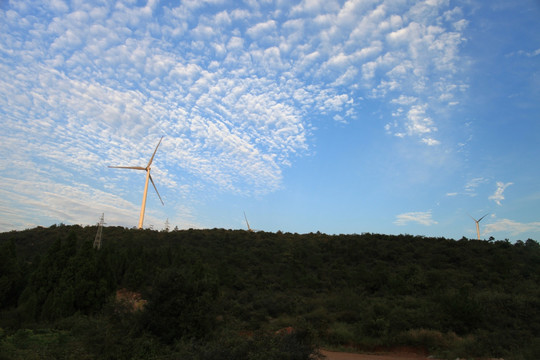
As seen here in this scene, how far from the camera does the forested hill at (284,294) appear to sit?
12891 mm

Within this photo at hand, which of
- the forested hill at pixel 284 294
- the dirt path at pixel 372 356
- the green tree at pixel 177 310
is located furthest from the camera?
the dirt path at pixel 372 356

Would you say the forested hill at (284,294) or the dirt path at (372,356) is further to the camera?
the dirt path at (372,356)

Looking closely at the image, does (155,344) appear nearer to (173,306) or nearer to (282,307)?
(173,306)

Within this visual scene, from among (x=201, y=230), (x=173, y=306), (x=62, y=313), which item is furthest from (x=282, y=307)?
(x=201, y=230)

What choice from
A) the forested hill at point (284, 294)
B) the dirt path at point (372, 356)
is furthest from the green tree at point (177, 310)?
the dirt path at point (372, 356)

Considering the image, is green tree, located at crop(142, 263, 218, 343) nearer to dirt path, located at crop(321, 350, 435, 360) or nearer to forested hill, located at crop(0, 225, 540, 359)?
forested hill, located at crop(0, 225, 540, 359)

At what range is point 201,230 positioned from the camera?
54906mm

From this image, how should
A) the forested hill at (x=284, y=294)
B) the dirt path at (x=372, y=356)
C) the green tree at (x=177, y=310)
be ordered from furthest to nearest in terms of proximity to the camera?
the dirt path at (x=372, y=356) → the forested hill at (x=284, y=294) → the green tree at (x=177, y=310)

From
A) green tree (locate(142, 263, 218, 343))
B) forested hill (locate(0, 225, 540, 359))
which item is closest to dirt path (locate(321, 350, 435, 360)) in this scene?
forested hill (locate(0, 225, 540, 359))

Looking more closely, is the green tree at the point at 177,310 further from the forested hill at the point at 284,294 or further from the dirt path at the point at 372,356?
the dirt path at the point at 372,356

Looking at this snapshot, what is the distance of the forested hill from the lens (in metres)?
12.9

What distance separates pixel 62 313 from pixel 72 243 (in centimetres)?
642

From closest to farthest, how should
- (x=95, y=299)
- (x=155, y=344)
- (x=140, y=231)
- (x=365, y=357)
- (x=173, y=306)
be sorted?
(x=155, y=344)
(x=173, y=306)
(x=365, y=357)
(x=95, y=299)
(x=140, y=231)

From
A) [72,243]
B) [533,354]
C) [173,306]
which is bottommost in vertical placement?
[533,354]
